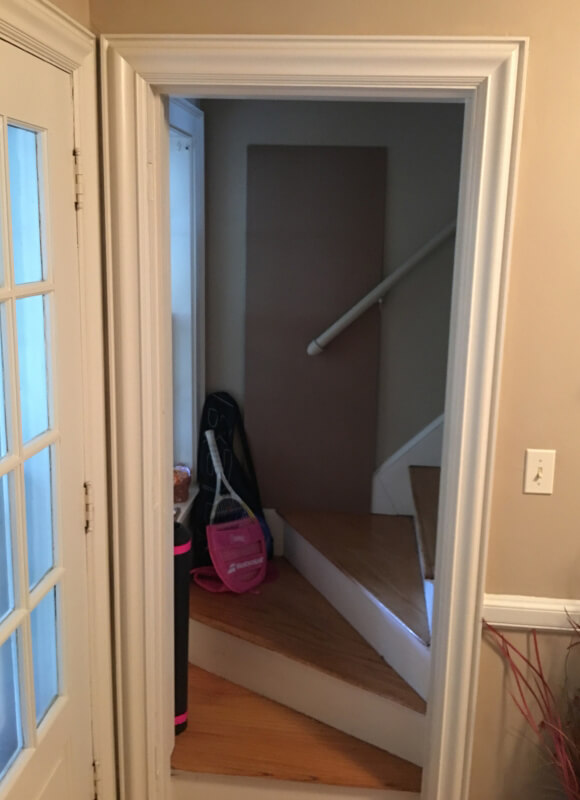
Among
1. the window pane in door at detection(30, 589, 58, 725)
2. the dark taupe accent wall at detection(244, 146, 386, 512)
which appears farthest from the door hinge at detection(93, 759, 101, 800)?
the dark taupe accent wall at detection(244, 146, 386, 512)

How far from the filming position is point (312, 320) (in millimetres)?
2896

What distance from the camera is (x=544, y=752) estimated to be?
71.3 inches

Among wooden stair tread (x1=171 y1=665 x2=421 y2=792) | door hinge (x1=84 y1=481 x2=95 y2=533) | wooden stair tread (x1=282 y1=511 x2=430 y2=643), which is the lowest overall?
wooden stair tread (x1=171 y1=665 x2=421 y2=792)

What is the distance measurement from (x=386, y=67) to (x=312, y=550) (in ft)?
5.85

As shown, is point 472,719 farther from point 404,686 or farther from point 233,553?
point 233,553

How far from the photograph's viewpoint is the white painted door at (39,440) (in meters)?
1.29

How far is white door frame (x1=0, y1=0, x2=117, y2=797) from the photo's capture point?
4.35 ft

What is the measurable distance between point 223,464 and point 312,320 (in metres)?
0.67

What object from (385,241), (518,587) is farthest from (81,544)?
(385,241)

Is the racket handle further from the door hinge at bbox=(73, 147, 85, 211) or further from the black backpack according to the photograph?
the door hinge at bbox=(73, 147, 85, 211)

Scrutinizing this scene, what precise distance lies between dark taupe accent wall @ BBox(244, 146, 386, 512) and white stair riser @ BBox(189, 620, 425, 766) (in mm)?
692

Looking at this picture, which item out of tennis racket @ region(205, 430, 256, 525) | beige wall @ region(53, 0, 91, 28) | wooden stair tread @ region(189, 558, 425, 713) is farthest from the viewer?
tennis racket @ region(205, 430, 256, 525)

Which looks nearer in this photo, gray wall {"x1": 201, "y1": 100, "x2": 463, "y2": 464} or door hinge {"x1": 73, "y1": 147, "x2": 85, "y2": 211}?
door hinge {"x1": 73, "y1": 147, "x2": 85, "y2": 211}

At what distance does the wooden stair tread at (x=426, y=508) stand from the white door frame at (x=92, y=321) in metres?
1.02
